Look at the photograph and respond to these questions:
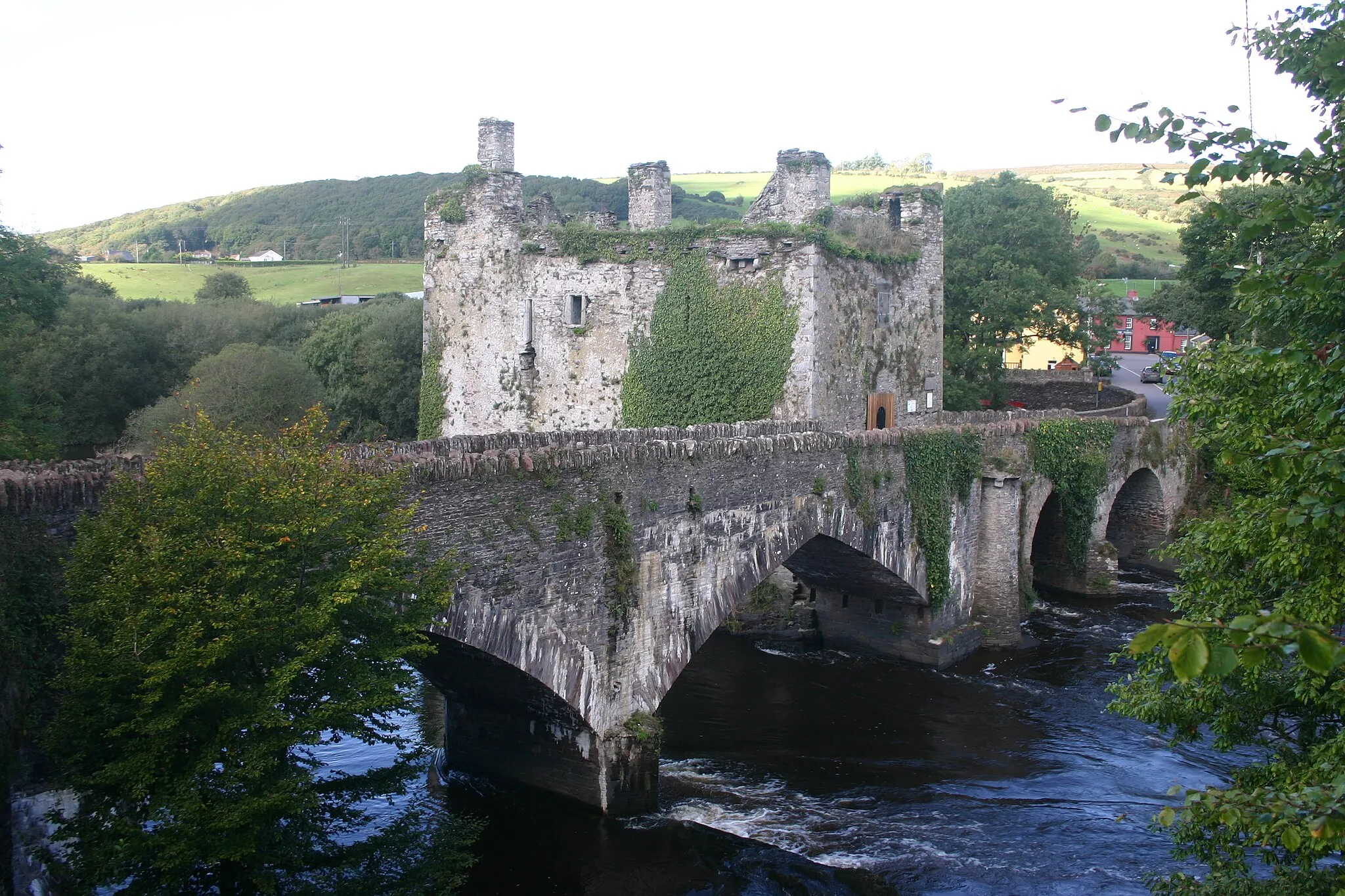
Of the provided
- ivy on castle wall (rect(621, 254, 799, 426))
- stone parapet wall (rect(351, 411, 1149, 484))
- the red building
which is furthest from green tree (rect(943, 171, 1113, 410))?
the red building

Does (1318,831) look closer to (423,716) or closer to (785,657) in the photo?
(423,716)

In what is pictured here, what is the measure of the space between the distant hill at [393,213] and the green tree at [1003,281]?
109 feet

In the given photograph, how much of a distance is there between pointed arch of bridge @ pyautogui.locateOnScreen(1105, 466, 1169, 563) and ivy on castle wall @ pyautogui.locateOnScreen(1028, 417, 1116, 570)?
5.05 meters

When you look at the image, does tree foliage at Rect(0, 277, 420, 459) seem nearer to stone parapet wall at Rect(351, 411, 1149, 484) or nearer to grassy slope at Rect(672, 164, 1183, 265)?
stone parapet wall at Rect(351, 411, 1149, 484)

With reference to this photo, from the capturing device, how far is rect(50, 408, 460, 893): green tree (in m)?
8.44

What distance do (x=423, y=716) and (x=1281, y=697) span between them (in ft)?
49.5

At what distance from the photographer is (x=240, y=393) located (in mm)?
38031

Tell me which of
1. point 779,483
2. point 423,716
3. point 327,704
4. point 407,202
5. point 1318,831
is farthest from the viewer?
point 407,202

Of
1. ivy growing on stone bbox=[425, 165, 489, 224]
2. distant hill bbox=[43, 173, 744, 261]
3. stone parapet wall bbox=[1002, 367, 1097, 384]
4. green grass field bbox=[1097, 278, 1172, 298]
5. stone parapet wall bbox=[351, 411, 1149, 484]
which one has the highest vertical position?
distant hill bbox=[43, 173, 744, 261]

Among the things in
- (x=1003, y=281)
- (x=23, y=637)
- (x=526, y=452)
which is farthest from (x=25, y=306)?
(x=1003, y=281)

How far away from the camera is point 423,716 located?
2050 cm

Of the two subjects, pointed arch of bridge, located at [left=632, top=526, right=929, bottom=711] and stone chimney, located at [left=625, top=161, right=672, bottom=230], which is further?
stone chimney, located at [left=625, top=161, right=672, bottom=230]

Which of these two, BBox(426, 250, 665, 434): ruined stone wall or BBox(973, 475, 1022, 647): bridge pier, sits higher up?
BBox(426, 250, 665, 434): ruined stone wall

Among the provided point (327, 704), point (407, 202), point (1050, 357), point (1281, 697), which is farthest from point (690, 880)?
point (407, 202)
